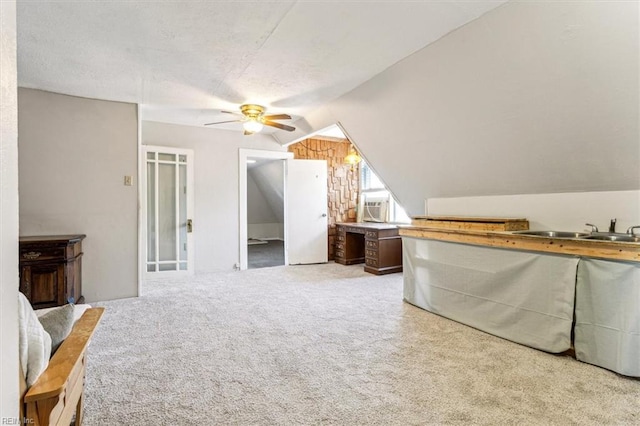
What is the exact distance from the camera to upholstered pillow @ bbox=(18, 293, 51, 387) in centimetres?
103

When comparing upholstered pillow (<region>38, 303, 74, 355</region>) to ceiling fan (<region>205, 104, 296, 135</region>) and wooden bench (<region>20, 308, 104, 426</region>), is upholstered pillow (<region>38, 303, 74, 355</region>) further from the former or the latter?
ceiling fan (<region>205, 104, 296, 135</region>)

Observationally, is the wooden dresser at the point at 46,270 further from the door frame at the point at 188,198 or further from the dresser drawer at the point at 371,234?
the dresser drawer at the point at 371,234

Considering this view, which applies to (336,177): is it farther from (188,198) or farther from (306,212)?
(188,198)

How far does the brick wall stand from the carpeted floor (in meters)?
3.14

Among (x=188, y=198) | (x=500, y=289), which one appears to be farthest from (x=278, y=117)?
(x=500, y=289)

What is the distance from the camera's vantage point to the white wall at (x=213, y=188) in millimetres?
5277

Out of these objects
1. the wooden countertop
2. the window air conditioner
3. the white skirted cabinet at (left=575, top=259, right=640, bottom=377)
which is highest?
the window air conditioner

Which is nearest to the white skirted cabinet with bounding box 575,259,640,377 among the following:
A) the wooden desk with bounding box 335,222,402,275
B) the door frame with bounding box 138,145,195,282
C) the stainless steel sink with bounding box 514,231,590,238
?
the stainless steel sink with bounding box 514,231,590,238

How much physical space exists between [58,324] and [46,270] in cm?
252

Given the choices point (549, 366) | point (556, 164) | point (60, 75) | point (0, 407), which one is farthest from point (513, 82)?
point (60, 75)

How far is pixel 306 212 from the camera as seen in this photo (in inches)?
243

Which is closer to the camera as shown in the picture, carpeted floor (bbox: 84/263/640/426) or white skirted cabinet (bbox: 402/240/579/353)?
carpeted floor (bbox: 84/263/640/426)

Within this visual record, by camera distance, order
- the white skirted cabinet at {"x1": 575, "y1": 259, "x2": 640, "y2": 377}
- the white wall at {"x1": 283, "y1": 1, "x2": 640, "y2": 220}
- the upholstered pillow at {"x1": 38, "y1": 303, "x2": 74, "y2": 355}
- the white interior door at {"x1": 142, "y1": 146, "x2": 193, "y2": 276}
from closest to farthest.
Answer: the upholstered pillow at {"x1": 38, "y1": 303, "x2": 74, "y2": 355} < the white wall at {"x1": 283, "y1": 1, "x2": 640, "y2": 220} < the white skirted cabinet at {"x1": 575, "y1": 259, "x2": 640, "y2": 377} < the white interior door at {"x1": 142, "y1": 146, "x2": 193, "y2": 276}

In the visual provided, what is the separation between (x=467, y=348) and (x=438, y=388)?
740 millimetres
